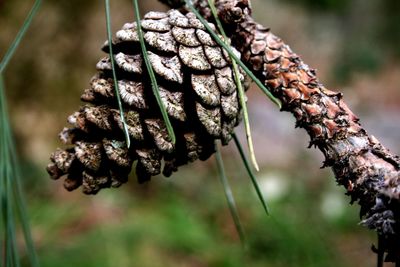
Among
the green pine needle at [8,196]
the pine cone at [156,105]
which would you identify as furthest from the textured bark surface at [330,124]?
the green pine needle at [8,196]

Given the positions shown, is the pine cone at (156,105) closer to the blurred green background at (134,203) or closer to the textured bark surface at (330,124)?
the textured bark surface at (330,124)

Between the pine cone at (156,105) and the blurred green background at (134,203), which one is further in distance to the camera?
the blurred green background at (134,203)

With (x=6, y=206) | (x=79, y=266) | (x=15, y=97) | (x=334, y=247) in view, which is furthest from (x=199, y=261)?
(x=6, y=206)

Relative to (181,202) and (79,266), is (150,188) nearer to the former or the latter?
(181,202)

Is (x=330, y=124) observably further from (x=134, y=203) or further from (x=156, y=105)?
(x=134, y=203)

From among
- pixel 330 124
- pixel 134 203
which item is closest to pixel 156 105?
pixel 330 124

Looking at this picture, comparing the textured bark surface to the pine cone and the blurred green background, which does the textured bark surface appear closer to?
the pine cone

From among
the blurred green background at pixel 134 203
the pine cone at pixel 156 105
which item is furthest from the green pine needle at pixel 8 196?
the blurred green background at pixel 134 203

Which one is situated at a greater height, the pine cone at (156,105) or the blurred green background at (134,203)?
the blurred green background at (134,203)
